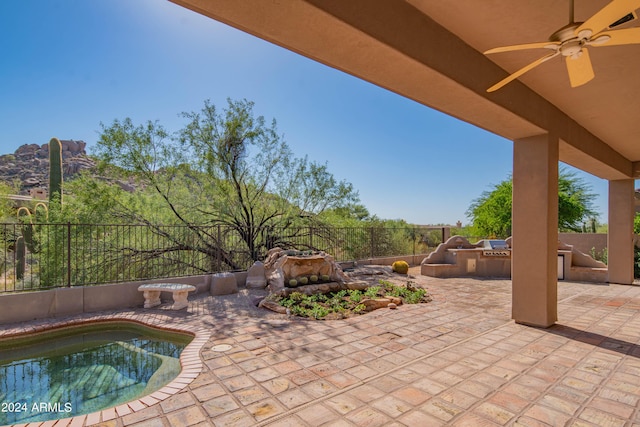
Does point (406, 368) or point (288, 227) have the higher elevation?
point (288, 227)

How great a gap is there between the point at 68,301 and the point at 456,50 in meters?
6.62

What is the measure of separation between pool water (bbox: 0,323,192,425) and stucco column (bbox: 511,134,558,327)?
4748 millimetres

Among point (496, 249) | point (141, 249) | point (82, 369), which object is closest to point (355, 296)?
point (82, 369)

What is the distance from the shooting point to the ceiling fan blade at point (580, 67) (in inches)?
91.1

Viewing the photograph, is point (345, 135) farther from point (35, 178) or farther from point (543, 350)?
point (35, 178)

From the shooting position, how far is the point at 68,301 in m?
5.17

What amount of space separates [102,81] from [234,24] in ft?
28.7

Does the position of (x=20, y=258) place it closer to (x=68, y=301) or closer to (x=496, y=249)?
(x=68, y=301)

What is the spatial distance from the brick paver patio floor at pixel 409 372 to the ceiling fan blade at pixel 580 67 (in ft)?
8.65

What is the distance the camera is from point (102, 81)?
28.3ft

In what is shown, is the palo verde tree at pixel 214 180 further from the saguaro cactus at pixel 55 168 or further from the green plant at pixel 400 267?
the green plant at pixel 400 267

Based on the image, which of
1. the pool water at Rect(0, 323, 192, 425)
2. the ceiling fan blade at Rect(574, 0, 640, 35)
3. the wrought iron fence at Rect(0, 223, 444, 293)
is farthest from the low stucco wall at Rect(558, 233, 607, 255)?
the pool water at Rect(0, 323, 192, 425)

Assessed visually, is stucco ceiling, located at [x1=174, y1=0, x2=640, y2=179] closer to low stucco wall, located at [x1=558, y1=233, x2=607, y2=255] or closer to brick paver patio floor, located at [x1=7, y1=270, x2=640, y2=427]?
brick paver patio floor, located at [x1=7, y1=270, x2=640, y2=427]

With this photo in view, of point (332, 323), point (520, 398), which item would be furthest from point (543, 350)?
point (332, 323)
